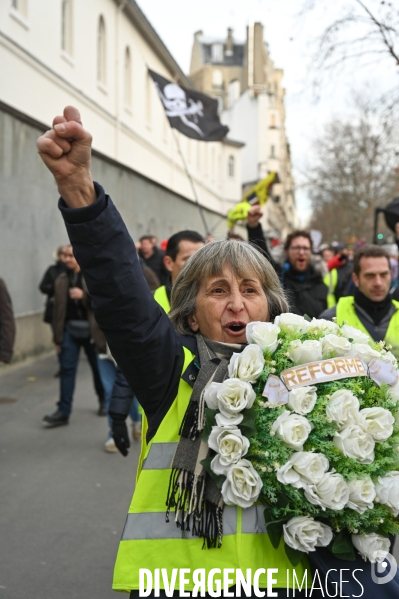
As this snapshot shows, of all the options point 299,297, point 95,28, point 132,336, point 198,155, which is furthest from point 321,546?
point 198,155

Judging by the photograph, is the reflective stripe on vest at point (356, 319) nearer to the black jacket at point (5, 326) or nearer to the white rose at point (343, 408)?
the white rose at point (343, 408)

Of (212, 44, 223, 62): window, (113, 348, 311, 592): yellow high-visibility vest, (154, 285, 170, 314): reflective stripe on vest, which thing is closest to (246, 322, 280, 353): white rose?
(113, 348, 311, 592): yellow high-visibility vest

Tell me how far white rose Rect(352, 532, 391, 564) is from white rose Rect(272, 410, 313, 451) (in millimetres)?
307

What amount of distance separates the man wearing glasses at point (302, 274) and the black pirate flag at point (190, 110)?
7.25 meters

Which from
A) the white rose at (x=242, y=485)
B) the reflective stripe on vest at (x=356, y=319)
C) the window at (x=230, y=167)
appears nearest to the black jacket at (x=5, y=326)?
the reflective stripe on vest at (x=356, y=319)

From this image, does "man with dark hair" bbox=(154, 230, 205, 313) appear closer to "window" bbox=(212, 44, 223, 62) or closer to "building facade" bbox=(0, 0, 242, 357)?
"building facade" bbox=(0, 0, 242, 357)

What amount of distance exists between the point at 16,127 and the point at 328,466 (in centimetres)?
1306

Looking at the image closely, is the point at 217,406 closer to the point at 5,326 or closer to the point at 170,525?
the point at 170,525

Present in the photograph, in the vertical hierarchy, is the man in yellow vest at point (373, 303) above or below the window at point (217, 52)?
below

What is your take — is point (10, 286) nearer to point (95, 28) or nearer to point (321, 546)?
point (95, 28)

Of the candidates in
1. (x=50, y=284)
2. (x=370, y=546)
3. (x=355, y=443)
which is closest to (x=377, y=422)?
(x=355, y=443)

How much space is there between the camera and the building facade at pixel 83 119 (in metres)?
14.2

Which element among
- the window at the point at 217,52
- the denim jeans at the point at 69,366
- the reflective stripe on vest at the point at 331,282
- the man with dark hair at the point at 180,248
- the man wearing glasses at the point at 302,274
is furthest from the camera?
the window at the point at 217,52

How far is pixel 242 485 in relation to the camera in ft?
6.82
